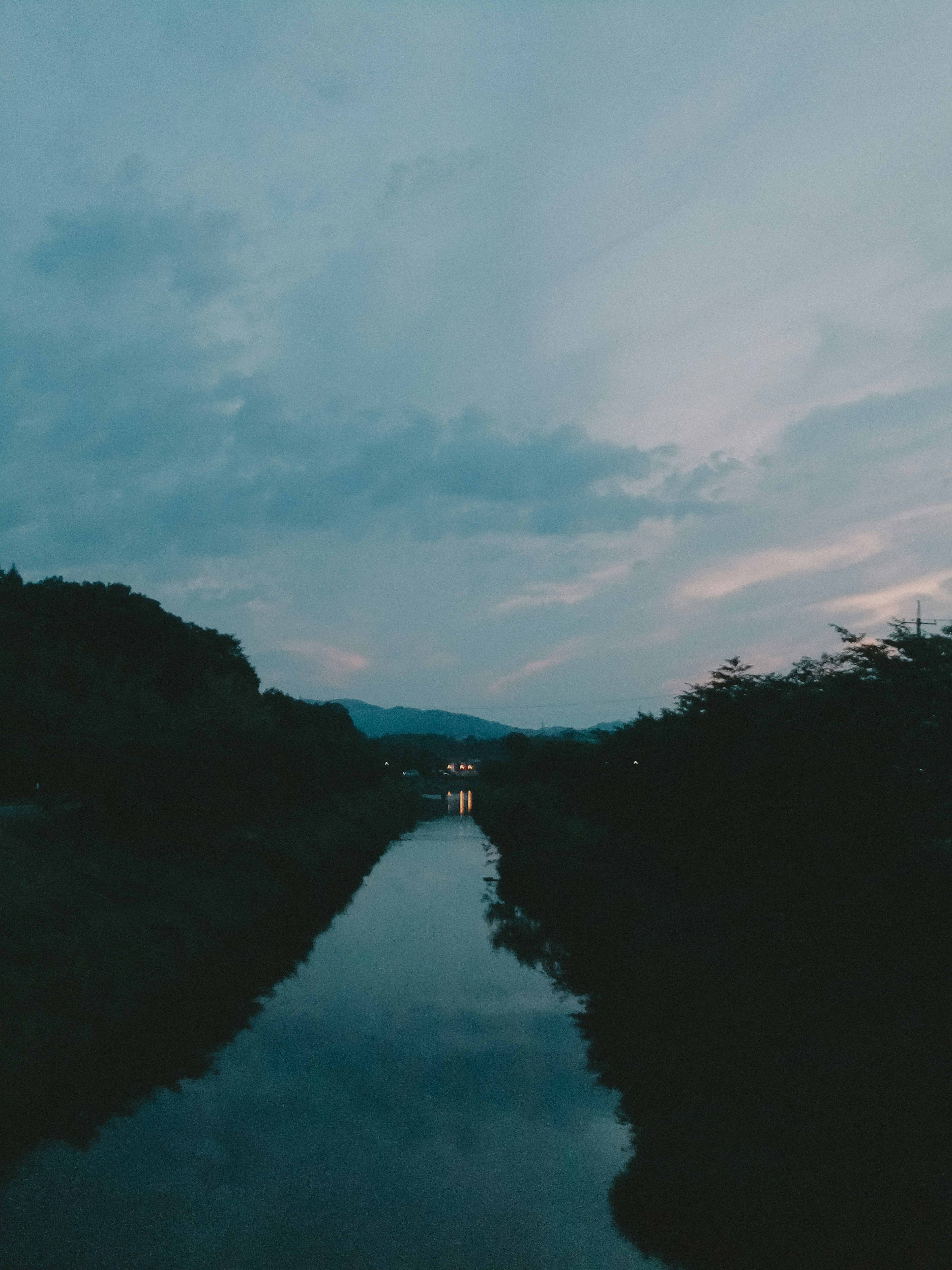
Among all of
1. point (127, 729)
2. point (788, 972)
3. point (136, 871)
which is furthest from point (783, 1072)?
point (127, 729)

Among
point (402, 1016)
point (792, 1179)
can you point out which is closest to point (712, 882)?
point (402, 1016)

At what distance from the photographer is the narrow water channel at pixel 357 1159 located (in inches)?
360

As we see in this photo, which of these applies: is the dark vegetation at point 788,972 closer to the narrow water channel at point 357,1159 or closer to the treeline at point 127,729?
the narrow water channel at point 357,1159

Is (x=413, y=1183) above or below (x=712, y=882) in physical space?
below

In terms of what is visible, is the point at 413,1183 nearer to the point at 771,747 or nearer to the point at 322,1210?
the point at 322,1210

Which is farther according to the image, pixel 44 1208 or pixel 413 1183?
pixel 413 1183

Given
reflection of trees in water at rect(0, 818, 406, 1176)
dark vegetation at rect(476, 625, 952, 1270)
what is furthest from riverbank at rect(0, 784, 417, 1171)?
dark vegetation at rect(476, 625, 952, 1270)

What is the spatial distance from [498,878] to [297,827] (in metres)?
10.3

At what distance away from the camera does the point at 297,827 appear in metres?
38.9

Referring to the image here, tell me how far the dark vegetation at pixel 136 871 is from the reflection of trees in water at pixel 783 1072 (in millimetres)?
8018

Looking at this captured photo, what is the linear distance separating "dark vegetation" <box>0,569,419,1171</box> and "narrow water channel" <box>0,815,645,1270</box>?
3.92 ft

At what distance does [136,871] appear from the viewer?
76.8 feet

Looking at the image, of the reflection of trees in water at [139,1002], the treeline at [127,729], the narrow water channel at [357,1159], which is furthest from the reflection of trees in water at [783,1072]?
the treeline at [127,729]

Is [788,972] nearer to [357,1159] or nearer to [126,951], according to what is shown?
[357,1159]
